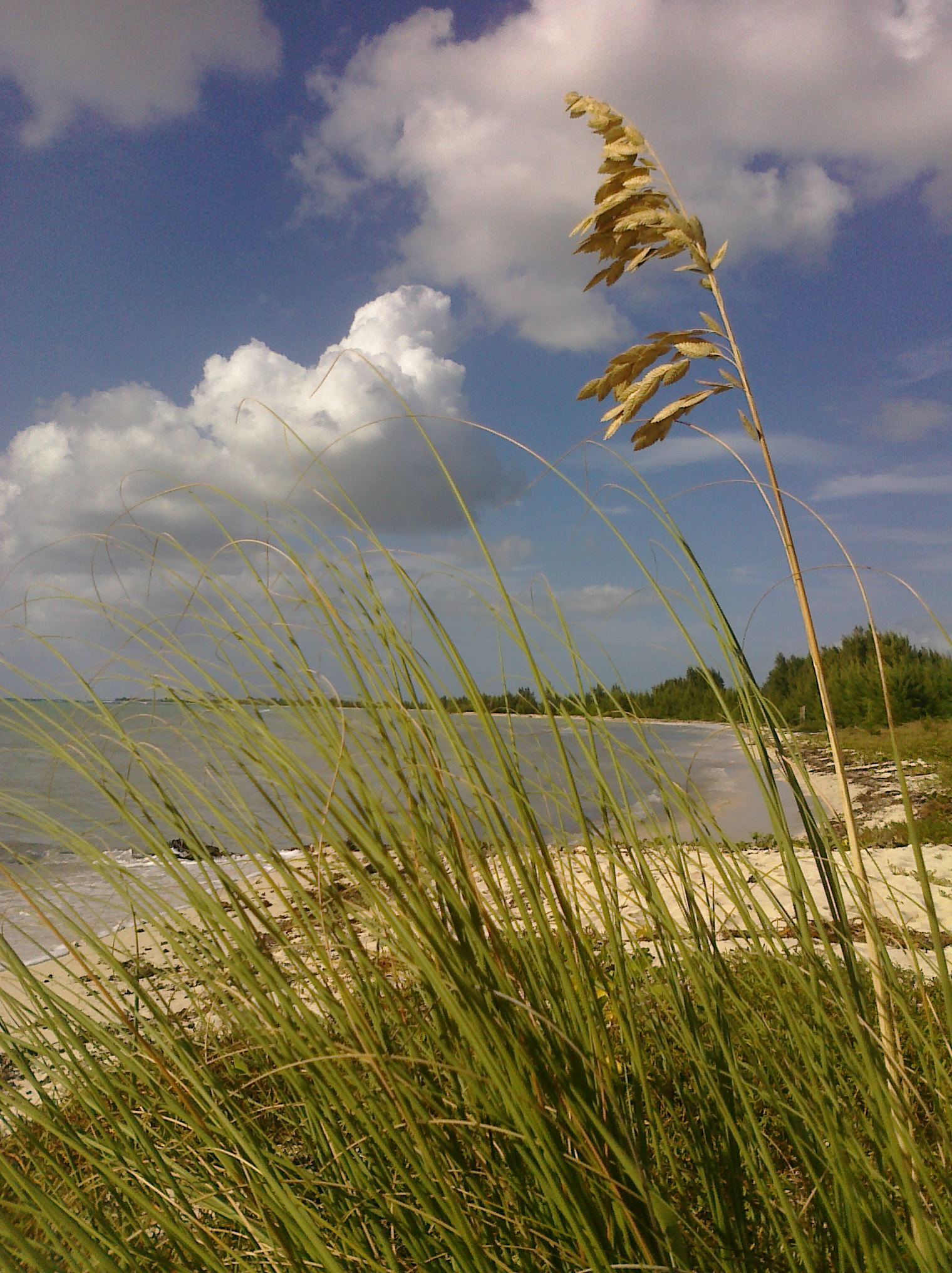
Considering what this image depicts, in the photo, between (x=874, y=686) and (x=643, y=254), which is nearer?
(x=643, y=254)

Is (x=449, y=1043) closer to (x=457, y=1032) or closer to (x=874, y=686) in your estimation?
(x=457, y=1032)

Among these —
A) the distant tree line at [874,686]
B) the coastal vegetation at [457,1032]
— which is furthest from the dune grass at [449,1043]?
the distant tree line at [874,686]

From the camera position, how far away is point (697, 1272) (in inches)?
29.7

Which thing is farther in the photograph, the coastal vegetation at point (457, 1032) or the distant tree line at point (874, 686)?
the distant tree line at point (874, 686)

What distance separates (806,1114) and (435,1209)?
1.35 feet

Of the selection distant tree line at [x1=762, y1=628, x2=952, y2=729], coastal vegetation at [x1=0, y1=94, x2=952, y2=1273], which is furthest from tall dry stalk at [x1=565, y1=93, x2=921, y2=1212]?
distant tree line at [x1=762, y1=628, x2=952, y2=729]

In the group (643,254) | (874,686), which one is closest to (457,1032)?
(643,254)

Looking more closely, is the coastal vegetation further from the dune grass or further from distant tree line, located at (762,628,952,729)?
distant tree line, located at (762,628,952,729)

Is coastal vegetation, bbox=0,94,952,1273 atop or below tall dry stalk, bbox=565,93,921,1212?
below

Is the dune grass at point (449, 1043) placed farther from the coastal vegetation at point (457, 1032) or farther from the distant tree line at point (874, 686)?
the distant tree line at point (874, 686)

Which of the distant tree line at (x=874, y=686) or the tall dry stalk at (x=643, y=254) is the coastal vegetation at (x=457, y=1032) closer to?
the tall dry stalk at (x=643, y=254)

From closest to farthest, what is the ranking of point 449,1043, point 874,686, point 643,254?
point 449,1043 < point 643,254 < point 874,686

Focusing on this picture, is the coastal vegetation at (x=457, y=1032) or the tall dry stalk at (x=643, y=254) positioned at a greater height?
the tall dry stalk at (x=643, y=254)

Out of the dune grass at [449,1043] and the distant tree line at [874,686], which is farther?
the distant tree line at [874,686]
